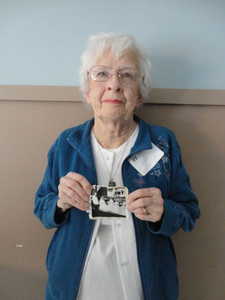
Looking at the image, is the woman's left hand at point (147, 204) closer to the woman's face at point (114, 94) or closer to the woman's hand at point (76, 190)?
the woman's hand at point (76, 190)

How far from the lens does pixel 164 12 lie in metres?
1.24

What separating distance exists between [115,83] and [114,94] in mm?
48

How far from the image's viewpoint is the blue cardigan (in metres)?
0.91

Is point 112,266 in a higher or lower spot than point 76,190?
lower

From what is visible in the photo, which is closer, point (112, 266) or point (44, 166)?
point (112, 266)

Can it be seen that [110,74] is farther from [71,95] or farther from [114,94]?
[71,95]

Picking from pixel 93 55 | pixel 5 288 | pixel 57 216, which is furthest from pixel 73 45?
pixel 5 288

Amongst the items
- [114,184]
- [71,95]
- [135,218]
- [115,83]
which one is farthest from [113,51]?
[135,218]

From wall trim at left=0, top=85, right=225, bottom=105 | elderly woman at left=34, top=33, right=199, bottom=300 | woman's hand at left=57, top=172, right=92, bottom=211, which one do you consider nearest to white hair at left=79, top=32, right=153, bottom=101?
elderly woman at left=34, top=33, right=199, bottom=300

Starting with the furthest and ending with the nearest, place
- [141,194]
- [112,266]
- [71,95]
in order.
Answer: [71,95]
[112,266]
[141,194]

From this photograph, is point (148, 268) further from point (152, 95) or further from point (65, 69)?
point (65, 69)

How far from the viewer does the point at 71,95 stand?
4.13ft

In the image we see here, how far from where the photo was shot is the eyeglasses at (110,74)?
995 millimetres

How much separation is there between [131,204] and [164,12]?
1094mm
